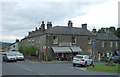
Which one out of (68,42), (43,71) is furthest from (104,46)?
(43,71)

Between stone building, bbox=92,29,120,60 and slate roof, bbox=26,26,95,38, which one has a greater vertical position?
slate roof, bbox=26,26,95,38

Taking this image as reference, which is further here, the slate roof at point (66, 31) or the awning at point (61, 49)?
the slate roof at point (66, 31)

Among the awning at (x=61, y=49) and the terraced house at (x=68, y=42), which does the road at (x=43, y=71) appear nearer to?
the awning at (x=61, y=49)

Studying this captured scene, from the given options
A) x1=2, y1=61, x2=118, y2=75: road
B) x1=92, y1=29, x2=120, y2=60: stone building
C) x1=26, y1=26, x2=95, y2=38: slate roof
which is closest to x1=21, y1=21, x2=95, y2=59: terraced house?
x1=26, y1=26, x2=95, y2=38: slate roof

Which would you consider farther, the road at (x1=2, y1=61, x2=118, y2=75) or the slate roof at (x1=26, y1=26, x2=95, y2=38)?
the slate roof at (x1=26, y1=26, x2=95, y2=38)

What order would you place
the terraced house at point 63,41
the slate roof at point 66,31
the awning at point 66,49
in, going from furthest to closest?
the slate roof at point 66,31 → the terraced house at point 63,41 → the awning at point 66,49

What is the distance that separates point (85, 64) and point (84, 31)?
20.3 meters

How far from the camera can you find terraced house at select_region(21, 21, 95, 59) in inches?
1583

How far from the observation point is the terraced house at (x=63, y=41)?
4022 centimetres

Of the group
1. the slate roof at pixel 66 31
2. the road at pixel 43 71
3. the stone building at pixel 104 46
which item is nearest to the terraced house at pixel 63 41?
the slate roof at pixel 66 31

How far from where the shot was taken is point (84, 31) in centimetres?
4644

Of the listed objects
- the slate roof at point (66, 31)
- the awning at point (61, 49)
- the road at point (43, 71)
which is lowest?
the road at point (43, 71)

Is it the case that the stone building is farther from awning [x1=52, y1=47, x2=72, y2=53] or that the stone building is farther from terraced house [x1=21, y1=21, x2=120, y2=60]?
awning [x1=52, y1=47, x2=72, y2=53]

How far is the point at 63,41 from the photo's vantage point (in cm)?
4197
